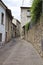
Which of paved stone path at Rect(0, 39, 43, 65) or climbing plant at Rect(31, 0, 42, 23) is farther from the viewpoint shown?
climbing plant at Rect(31, 0, 42, 23)

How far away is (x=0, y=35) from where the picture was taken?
23.3 m

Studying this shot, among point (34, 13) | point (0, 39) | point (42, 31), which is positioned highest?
point (34, 13)

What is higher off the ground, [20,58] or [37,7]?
[37,7]

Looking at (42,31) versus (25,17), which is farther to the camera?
(25,17)

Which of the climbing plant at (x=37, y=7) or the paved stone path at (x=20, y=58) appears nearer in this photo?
the paved stone path at (x=20, y=58)

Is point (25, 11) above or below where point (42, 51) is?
above

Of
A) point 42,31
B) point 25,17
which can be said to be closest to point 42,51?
point 42,31

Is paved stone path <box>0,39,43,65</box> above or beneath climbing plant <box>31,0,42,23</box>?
beneath

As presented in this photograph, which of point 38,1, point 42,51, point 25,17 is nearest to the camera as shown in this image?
point 42,51

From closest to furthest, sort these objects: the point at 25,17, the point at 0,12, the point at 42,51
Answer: the point at 42,51 < the point at 0,12 < the point at 25,17

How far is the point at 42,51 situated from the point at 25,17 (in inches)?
1343

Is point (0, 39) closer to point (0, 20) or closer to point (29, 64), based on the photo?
point (0, 20)

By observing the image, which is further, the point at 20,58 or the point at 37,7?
the point at 37,7

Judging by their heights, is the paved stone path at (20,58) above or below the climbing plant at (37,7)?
below
